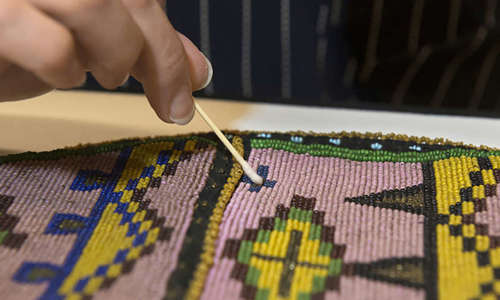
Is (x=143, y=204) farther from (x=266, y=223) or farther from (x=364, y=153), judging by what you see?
(x=364, y=153)

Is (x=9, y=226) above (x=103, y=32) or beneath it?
beneath

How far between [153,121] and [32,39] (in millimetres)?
332

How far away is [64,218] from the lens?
46 cm

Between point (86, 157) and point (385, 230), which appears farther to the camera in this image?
point (86, 157)

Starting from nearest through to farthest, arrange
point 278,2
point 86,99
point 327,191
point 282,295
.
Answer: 1. point 282,295
2. point 327,191
3. point 86,99
4. point 278,2

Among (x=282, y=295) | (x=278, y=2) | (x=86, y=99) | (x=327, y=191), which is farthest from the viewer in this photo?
(x=278, y=2)

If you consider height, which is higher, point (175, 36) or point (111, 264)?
point (175, 36)

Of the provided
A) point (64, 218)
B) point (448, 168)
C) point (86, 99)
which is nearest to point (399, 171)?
point (448, 168)

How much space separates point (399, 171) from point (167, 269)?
24cm

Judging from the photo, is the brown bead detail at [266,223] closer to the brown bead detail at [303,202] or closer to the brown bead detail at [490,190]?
the brown bead detail at [303,202]

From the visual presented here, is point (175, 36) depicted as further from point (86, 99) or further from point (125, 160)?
point (86, 99)

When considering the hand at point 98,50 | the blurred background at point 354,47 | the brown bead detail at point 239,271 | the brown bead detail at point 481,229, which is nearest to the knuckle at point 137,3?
the hand at point 98,50

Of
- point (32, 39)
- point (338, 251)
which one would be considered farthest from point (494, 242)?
point (32, 39)

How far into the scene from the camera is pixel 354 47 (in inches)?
35.8
